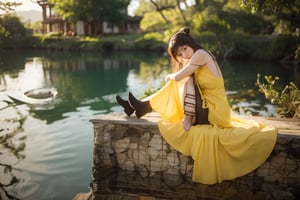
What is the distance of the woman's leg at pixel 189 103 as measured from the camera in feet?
14.2

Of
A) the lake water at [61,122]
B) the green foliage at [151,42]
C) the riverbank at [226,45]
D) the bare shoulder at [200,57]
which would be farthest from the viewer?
the green foliage at [151,42]

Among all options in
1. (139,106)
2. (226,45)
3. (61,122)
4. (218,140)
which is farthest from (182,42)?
(226,45)

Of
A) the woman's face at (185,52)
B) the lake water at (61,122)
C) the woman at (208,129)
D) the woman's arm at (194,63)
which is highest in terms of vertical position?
the woman's face at (185,52)

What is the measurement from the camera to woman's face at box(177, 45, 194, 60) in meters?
4.30

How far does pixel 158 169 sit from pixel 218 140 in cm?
100

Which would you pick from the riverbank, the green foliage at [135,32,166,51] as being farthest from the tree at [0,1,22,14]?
the green foliage at [135,32,166,51]

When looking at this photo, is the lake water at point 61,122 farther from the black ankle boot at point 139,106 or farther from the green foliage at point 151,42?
the green foliage at point 151,42

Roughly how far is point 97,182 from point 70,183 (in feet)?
1.71

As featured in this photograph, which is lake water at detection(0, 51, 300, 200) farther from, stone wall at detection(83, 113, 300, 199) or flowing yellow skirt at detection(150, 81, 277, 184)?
flowing yellow skirt at detection(150, 81, 277, 184)

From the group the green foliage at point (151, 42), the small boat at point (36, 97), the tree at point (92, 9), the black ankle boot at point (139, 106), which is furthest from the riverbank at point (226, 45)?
the black ankle boot at point (139, 106)

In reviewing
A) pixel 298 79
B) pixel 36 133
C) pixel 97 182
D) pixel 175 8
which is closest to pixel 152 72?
pixel 298 79

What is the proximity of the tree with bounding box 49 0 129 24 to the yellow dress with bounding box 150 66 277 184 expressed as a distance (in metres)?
39.0

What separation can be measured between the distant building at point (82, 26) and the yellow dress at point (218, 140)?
137 ft

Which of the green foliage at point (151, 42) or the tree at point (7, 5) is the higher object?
the tree at point (7, 5)
